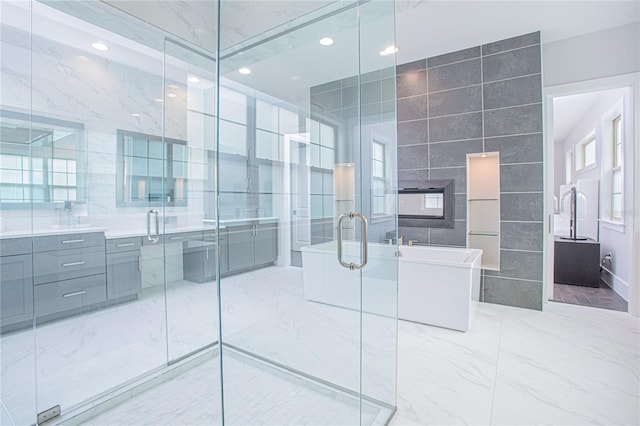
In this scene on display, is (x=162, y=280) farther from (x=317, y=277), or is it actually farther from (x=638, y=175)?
(x=638, y=175)

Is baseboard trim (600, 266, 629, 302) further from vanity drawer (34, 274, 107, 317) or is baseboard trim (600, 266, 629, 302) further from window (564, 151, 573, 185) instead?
vanity drawer (34, 274, 107, 317)

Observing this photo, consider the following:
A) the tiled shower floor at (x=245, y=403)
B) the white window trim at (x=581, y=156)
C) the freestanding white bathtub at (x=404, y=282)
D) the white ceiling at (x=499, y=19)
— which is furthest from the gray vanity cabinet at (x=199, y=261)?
the white window trim at (x=581, y=156)

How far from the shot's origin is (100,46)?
2670mm

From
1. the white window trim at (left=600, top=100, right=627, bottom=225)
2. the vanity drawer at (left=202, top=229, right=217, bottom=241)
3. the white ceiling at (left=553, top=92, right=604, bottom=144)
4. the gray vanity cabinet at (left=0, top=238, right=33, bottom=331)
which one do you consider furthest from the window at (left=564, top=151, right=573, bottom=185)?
the gray vanity cabinet at (left=0, top=238, right=33, bottom=331)

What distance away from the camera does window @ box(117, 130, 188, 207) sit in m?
2.86

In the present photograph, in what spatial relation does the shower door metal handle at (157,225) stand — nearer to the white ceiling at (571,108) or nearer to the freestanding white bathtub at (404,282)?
the freestanding white bathtub at (404,282)

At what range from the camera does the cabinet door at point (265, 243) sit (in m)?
1.96

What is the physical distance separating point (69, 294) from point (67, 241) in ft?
1.29

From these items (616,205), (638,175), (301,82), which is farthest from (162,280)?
(616,205)

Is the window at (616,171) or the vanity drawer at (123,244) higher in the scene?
the window at (616,171)

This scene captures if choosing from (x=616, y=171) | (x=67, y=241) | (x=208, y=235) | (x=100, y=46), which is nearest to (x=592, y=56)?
(x=616, y=171)

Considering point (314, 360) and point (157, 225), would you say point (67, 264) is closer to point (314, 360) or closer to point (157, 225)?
point (157, 225)

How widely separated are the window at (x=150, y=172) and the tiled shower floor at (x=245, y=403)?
1.50 metres

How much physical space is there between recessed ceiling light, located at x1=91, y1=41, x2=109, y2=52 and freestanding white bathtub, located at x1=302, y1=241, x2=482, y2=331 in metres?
2.44
